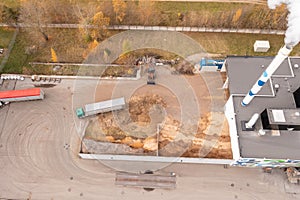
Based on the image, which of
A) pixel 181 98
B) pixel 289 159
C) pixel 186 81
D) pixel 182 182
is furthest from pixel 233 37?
pixel 182 182

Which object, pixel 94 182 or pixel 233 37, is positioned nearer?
pixel 94 182

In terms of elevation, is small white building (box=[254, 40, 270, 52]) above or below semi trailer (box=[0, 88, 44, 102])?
above

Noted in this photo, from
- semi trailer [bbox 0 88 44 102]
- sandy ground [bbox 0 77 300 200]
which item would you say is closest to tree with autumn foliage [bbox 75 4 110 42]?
semi trailer [bbox 0 88 44 102]

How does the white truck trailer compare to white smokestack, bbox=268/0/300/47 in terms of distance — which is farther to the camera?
the white truck trailer

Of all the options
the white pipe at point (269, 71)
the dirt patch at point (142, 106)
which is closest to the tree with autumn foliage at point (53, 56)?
the dirt patch at point (142, 106)

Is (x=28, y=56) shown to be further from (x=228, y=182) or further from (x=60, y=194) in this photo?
(x=228, y=182)

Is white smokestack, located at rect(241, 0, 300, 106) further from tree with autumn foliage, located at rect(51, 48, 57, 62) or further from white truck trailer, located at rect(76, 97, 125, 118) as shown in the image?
tree with autumn foliage, located at rect(51, 48, 57, 62)

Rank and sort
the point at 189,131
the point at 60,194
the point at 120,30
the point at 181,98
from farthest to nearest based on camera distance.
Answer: the point at 120,30 < the point at 181,98 < the point at 189,131 < the point at 60,194
